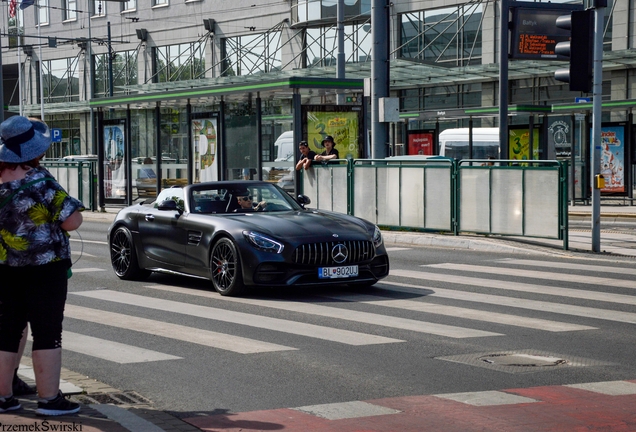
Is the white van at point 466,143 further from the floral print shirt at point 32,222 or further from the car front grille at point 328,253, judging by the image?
the floral print shirt at point 32,222

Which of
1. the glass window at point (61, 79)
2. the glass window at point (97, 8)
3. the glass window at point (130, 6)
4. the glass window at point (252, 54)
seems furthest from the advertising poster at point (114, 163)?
the glass window at point (61, 79)

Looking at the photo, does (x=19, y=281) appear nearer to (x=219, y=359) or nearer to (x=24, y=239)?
(x=24, y=239)

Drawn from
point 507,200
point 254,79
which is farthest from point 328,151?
point 254,79

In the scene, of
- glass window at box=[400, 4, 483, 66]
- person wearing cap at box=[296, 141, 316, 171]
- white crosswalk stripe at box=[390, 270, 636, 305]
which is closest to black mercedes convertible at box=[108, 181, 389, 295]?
white crosswalk stripe at box=[390, 270, 636, 305]

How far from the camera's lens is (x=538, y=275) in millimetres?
13625

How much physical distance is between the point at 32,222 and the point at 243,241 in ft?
18.6

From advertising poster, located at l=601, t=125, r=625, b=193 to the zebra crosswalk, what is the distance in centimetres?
1665

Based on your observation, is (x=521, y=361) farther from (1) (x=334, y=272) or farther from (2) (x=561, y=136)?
(2) (x=561, y=136)

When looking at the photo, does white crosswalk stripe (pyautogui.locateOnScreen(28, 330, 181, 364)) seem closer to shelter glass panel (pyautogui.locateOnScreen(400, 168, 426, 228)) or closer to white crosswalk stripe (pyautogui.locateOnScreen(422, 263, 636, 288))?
white crosswalk stripe (pyautogui.locateOnScreen(422, 263, 636, 288))

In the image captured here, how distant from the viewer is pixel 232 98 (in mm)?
24953

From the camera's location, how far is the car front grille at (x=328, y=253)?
1164cm

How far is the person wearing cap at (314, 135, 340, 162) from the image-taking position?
71.1 feet

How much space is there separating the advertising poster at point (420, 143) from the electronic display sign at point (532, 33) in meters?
11.1

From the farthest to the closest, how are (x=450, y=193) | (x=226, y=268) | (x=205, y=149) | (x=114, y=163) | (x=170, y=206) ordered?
(x=114, y=163)
(x=205, y=149)
(x=450, y=193)
(x=170, y=206)
(x=226, y=268)
